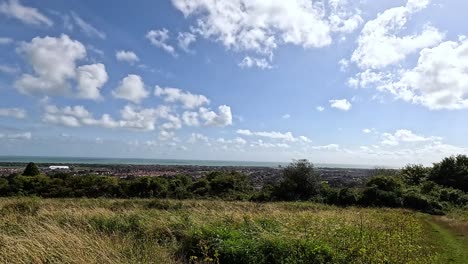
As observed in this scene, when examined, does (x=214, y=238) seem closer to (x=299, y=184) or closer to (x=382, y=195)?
(x=382, y=195)

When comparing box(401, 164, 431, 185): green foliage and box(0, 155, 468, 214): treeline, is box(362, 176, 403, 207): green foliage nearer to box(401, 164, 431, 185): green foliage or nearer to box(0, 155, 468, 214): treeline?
box(0, 155, 468, 214): treeline

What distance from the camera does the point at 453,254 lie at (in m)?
15.2

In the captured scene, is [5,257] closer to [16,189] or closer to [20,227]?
[20,227]

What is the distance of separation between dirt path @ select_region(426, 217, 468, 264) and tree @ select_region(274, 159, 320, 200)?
1995 centimetres

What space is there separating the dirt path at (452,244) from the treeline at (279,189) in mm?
13630

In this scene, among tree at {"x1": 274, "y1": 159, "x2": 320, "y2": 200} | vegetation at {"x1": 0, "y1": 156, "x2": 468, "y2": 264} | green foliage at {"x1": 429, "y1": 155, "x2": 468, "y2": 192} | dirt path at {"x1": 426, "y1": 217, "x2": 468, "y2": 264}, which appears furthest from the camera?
green foliage at {"x1": 429, "y1": 155, "x2": 468, "y2": 192}

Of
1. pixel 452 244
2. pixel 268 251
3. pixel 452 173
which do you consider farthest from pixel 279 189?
pixel 268 251

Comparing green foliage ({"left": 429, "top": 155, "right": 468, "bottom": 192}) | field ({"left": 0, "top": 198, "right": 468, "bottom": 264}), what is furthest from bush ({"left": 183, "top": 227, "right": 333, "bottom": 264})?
green foliage ({"left": 429, "top": 155, "right": 468, "bottom": 192})

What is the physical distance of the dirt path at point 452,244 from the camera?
14220 millimetres

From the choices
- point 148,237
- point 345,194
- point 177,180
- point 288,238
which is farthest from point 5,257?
point 177,180

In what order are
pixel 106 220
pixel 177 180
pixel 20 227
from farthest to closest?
pixel 177 180 < pixel 106 220 < pixel 20 227

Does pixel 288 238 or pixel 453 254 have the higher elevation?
pixel 288 238

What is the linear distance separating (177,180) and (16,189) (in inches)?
686

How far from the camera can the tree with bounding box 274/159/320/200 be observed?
45500mm
